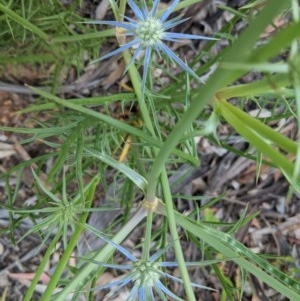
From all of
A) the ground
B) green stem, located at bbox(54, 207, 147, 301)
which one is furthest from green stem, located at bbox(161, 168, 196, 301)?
the ground

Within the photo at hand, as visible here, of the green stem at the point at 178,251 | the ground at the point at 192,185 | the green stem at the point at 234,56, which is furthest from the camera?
the ground at the point at 192,185

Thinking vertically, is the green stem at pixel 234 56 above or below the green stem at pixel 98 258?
above

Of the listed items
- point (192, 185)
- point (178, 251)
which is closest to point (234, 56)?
point (178, 251)

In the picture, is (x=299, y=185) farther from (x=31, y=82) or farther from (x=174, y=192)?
(x=31, y=82)

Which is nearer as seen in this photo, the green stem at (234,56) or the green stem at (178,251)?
the green stem at (234,56)

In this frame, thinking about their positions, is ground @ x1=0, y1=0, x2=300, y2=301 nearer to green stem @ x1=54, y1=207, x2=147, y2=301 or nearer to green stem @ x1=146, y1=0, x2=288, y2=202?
green stem @ x1=54, y1=207, x2=147, y2=301

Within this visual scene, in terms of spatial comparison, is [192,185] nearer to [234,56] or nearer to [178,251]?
[178,251]

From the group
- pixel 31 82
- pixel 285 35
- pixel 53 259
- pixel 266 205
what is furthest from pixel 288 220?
pixel 285 35

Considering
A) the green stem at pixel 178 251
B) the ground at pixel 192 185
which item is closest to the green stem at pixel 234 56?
the green stem at pixel 178 251

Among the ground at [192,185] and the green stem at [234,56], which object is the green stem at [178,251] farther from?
the ground at [192,185]

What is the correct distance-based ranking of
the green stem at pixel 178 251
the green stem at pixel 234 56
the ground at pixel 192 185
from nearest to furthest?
the green stem at pixel 234 56 → the green stem at pixel 178 251 → the ground at pixel 192 185

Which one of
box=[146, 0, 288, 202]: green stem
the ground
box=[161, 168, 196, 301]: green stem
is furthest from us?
the ground
